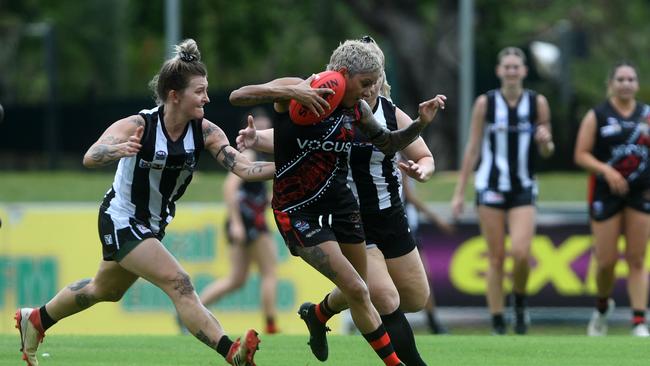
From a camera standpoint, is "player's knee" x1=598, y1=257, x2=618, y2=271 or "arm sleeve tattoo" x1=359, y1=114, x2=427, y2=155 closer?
"arm sleeve tattoo" x1=359, y1=114, x2=427, y2=155

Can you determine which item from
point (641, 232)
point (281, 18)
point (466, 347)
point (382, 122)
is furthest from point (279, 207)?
point (281, 18)

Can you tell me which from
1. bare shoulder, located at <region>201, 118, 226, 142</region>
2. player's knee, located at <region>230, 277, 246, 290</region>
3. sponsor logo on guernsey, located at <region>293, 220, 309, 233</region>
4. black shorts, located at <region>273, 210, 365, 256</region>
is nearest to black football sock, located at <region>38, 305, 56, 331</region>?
bare shoulder, located at <region>201, 118, 226, 142</region>

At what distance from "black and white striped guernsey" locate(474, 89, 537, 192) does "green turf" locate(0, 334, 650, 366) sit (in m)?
2.04

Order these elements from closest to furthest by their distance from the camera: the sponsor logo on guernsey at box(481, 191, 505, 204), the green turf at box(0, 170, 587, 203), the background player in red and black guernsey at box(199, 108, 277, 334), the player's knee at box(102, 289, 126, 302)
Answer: the player's knee at box(102, 289, 126, 302)
the sponsor logo on guernsey at box(481, 191, 505, 204)
the background player in red and black guernsey at box(199, 108, 277, 334)
the green turf at box(0, 170, 587, 203)

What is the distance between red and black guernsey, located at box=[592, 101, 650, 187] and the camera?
11.8 meters

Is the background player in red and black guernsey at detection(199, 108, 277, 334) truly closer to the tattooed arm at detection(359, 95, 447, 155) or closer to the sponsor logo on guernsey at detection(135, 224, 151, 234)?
the sponsor logo on guernsey at detection(135, 224, 151, 234)

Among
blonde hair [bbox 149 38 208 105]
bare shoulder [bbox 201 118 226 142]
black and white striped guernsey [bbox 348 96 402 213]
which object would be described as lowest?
black and white striped guernsey [bbox 348 96 402 213]

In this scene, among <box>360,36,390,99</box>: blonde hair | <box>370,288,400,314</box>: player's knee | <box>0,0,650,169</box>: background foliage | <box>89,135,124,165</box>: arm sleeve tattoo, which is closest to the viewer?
<box>89,135,124,165</box>: arm sleeve tattoo

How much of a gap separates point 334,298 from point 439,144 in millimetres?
16232

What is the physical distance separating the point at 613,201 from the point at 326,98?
5016 mm

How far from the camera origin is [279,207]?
7629 mm

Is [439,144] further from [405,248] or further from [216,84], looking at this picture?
[405,248]

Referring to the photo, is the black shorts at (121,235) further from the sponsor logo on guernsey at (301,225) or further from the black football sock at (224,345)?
the sponsor logo on guernsey at (301,225)

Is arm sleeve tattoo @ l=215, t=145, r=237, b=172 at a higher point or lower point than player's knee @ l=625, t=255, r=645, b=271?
higher
